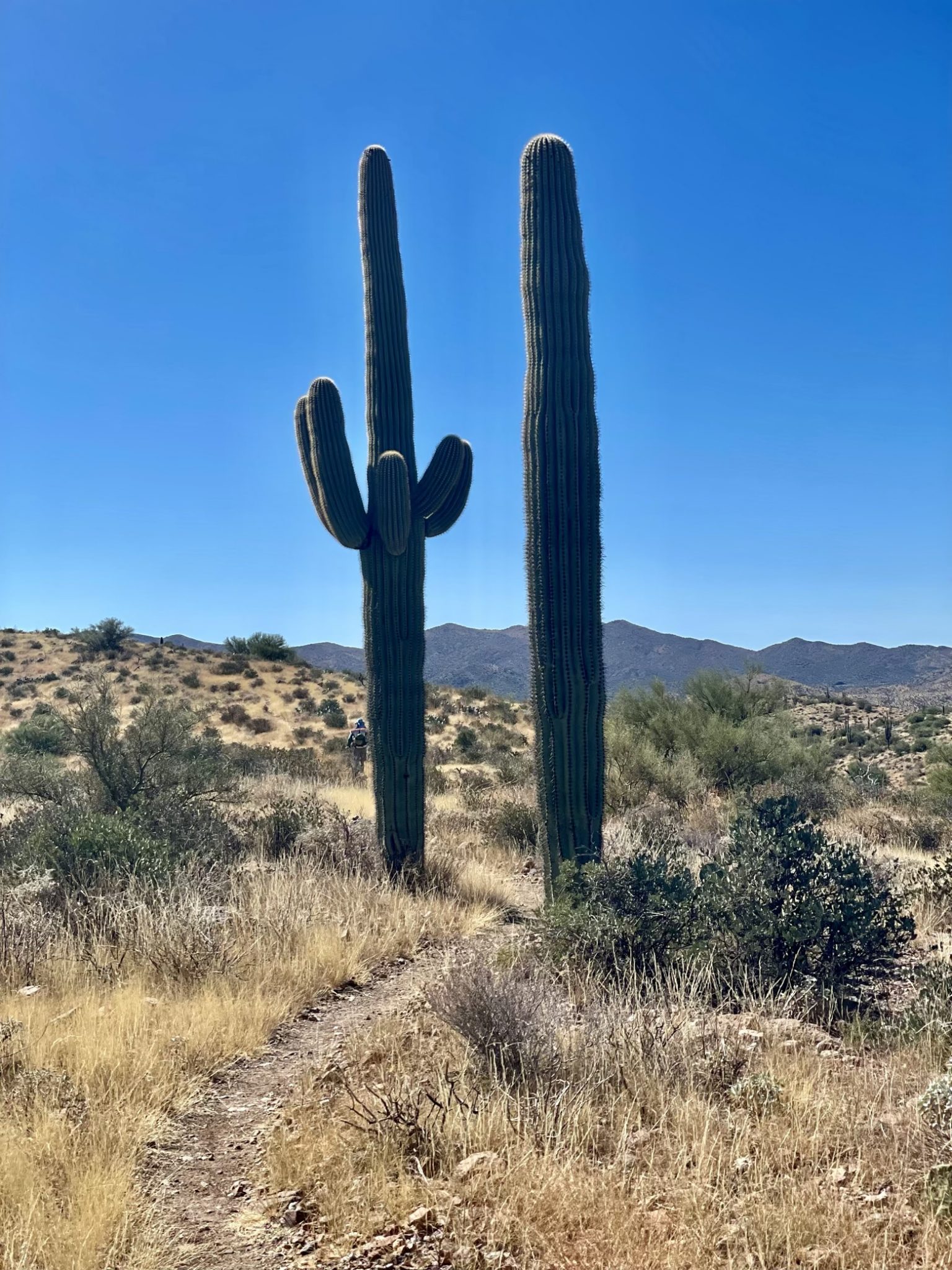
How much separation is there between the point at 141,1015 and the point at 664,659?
4570 inches

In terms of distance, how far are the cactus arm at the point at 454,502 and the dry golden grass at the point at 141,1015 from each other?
3.97 m

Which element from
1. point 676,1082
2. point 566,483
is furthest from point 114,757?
point 676,1082

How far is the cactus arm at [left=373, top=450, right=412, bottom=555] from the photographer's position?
9359 millimetres

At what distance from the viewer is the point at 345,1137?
3.88m

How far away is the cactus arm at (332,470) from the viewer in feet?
30.8

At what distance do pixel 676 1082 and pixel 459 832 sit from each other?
8.73 metres

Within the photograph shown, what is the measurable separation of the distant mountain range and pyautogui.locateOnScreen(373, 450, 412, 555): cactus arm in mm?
76697

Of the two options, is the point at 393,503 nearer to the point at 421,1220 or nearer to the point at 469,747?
the point at 421,1220

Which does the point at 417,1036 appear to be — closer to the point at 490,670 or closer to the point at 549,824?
the point at 549,824

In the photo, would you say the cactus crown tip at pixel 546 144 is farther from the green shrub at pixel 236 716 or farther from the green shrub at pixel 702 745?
the green shrub at pixel 236 716

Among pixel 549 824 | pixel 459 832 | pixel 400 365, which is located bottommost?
pixel 459 832

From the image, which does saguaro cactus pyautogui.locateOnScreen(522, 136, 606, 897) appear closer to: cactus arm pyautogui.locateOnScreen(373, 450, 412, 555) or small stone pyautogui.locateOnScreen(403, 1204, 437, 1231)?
cactus arm pyautogui.locateOnScreen(373, 450, 412, 555)

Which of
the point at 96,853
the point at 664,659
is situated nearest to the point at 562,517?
the point at 96,853

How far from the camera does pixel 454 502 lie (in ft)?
33.6
